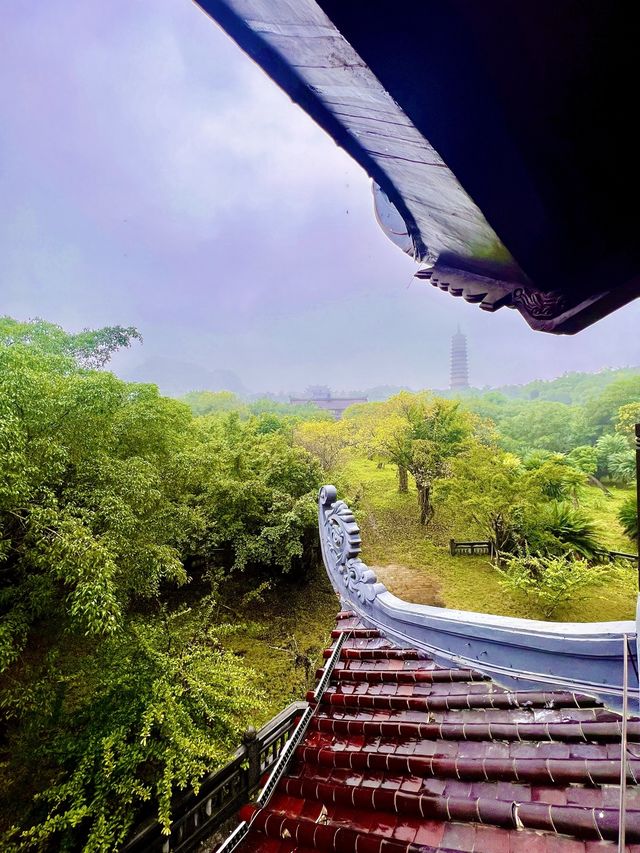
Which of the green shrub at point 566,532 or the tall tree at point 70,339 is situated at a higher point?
the tall tree at point 70,339

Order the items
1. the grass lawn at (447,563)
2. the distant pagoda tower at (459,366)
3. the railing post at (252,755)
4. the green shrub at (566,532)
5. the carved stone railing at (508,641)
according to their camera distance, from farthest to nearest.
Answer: the distant pagoda tower at (459,366) → the green shrub at (566,532) → the grass lawn at (447,563) → the railing post at (252,755) → the carved stone railing at (508,641)

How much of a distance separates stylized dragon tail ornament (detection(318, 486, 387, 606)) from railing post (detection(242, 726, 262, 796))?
1.63 m

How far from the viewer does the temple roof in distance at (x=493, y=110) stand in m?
0.71

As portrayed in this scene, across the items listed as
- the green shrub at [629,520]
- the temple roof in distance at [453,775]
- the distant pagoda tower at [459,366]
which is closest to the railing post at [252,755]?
the temple roof in distance at [453,775]

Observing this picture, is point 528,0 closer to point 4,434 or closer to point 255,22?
point 255,22

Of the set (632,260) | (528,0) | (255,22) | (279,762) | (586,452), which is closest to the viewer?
(528,0)

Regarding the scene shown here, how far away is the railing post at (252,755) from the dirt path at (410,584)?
5.76 metres

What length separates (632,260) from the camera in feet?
3.82

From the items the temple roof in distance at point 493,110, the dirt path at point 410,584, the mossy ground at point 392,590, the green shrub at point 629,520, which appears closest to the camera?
the temple roof in distance at point 493,110

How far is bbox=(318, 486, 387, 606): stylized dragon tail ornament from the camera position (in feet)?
13.3

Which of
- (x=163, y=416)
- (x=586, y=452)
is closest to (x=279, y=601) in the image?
(x=163, y=416)

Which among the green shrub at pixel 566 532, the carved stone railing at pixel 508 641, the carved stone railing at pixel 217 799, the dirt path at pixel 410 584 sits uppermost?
the carved stone railing at pixel 508 641

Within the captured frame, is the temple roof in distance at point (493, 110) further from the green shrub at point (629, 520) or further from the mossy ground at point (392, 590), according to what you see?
the green shrub at point (629, 520)

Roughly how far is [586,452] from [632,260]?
17.0 metres
